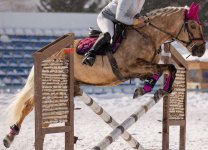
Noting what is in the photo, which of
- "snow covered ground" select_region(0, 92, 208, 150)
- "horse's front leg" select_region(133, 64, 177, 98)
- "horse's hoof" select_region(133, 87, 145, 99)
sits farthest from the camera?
"snow covered ground" select_region(0, 92, 208, 150)

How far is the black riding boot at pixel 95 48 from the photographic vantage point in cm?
513

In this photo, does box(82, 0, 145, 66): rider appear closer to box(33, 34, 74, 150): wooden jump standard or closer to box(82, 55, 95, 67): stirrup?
box(82, 55, 95, 67): stirrup

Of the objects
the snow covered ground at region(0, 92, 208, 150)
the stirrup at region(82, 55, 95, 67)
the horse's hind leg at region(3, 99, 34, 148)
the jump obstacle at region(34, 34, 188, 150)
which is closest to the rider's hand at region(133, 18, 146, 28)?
the stirrup at region(82, 55, 95, 67)

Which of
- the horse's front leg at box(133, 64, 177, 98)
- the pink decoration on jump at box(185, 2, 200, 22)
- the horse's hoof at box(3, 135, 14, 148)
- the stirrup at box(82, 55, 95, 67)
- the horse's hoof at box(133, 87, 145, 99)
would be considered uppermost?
the pink decoration on jump at box(185, 2, 200, 22)

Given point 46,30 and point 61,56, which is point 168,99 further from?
point 46,30

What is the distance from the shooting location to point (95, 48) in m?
5.17

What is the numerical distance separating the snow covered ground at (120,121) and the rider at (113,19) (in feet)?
4.92

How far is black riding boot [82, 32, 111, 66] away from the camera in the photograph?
5.13m

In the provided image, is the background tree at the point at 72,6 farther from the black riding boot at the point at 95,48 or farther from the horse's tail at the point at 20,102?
the black riding boot at the point at 95,48

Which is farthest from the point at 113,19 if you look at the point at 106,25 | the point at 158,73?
the point at 158,73

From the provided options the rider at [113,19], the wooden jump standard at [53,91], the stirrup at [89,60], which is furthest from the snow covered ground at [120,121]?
the wooden jump standard at [53,91]

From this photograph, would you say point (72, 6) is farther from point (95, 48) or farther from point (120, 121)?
point (95, 48)

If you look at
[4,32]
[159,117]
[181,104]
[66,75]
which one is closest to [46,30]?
[4,32]

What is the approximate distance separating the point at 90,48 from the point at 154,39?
65 cm
